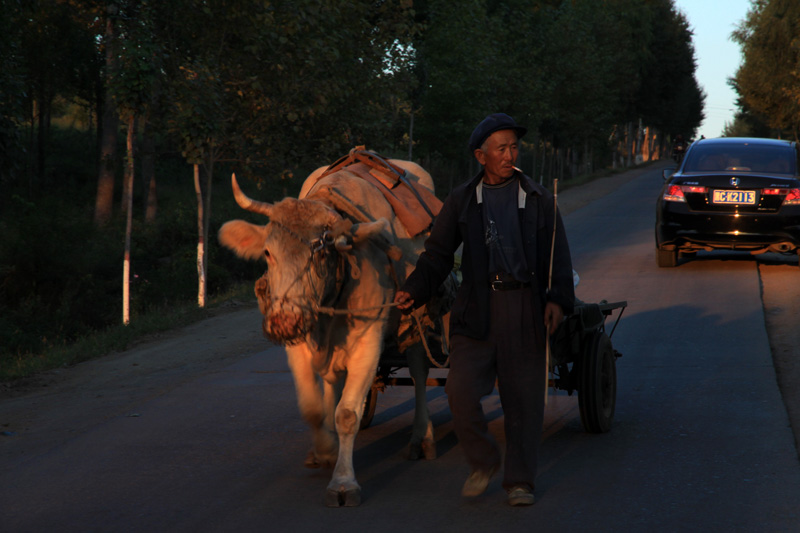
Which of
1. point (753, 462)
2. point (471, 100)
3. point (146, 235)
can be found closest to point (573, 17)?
point (471, 100)

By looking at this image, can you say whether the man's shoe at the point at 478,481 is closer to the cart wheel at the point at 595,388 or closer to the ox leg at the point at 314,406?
the ox leg at the point at 314,406

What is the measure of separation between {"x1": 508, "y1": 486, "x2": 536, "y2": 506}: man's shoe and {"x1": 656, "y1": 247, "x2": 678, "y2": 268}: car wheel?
37.1 ft

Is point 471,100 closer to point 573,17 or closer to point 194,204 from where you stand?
point 194,204

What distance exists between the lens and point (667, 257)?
16.2 metres

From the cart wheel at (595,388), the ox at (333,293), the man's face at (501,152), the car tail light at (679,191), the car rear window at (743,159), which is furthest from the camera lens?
the car rear window at (743,159)

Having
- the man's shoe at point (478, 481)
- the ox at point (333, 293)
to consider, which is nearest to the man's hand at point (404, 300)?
the ox at point (333, 293)

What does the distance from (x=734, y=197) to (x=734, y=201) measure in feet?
0.21

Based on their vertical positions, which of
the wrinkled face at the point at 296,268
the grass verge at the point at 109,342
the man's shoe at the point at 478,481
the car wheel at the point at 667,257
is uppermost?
the wrinkled face at the point at 296,268

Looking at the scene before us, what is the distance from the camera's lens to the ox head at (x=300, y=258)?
520 cm

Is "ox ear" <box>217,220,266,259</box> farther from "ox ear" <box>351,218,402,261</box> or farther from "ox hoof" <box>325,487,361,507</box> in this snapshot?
"ox hoof" <box>325,487,361,507</box>

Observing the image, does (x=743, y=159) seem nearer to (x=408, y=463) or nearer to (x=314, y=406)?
(x=408, y=463)

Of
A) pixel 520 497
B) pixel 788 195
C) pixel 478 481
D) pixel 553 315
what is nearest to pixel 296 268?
pixel 553 315

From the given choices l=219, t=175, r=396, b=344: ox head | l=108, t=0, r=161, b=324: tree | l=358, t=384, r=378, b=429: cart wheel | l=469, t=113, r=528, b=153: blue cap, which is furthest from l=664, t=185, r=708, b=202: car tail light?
l=219, t=175, r=396, b=344: ox head

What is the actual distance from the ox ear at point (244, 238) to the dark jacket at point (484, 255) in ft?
3.08
